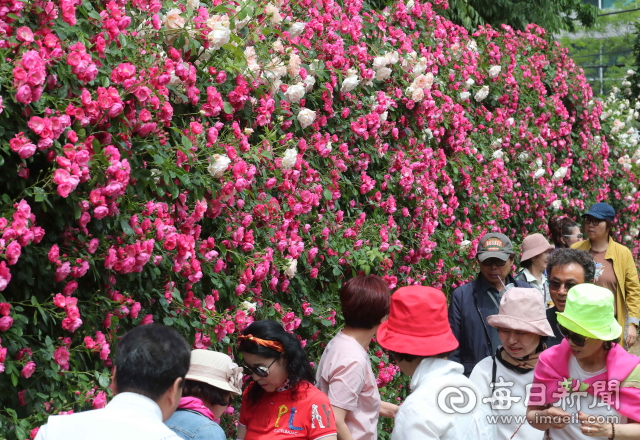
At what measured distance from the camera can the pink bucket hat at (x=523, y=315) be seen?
2.65 m

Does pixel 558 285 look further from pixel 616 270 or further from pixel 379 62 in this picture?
pixel 616 270

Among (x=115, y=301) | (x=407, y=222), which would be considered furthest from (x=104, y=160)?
(x=407, y=222)

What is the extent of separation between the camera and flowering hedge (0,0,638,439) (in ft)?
7.61

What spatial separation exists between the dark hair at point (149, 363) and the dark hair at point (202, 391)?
0.64 meters

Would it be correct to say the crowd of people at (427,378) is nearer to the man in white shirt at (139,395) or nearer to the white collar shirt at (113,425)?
the man in white shirt at (139,395)

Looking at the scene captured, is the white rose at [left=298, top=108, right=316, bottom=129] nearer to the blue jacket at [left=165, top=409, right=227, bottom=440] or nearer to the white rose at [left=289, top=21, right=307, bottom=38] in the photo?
the white rose at [left=289, top=21, right=307, bottom=38]

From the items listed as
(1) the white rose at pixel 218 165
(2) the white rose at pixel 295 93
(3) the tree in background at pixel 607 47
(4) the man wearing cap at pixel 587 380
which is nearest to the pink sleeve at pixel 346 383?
(4) the man wearing cap at pixel 587 380

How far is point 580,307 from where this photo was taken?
2381mm

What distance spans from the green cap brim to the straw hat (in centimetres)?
Answer: 118

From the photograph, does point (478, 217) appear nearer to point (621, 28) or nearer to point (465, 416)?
point (465, 416)

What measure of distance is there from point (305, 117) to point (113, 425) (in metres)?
2.56

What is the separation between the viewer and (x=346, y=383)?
279 centimetres

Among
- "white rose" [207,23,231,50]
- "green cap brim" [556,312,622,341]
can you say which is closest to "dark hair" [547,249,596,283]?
"green cap brim" [556,312,622,341]

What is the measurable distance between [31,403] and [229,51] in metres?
1.81
